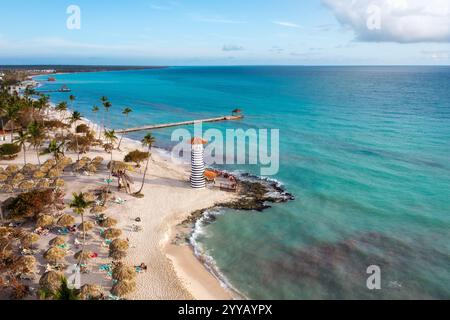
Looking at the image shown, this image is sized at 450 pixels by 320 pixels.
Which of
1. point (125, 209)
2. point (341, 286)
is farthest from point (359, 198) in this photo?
point (125, 209)

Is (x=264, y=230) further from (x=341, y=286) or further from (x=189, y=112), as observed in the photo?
(x=189, y=112)

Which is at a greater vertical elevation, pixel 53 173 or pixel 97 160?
pixel 97 160

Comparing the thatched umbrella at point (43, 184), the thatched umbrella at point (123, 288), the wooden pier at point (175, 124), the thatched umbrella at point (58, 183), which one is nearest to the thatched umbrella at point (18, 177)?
the thatched umbrella at point (43, 184)

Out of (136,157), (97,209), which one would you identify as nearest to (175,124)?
(136,157)

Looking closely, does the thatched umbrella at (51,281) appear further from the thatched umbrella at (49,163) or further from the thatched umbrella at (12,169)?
the thatched umbrella at (12,169)

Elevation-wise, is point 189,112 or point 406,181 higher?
point 189,112

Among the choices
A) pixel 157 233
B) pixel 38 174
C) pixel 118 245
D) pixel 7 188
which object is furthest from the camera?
pixel 38 174

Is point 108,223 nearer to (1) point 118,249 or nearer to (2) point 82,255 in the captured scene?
(1) point 118,249

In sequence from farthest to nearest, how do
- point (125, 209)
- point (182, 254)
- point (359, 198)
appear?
point (359, 198) → point (125, 209) → point (182, 254)
